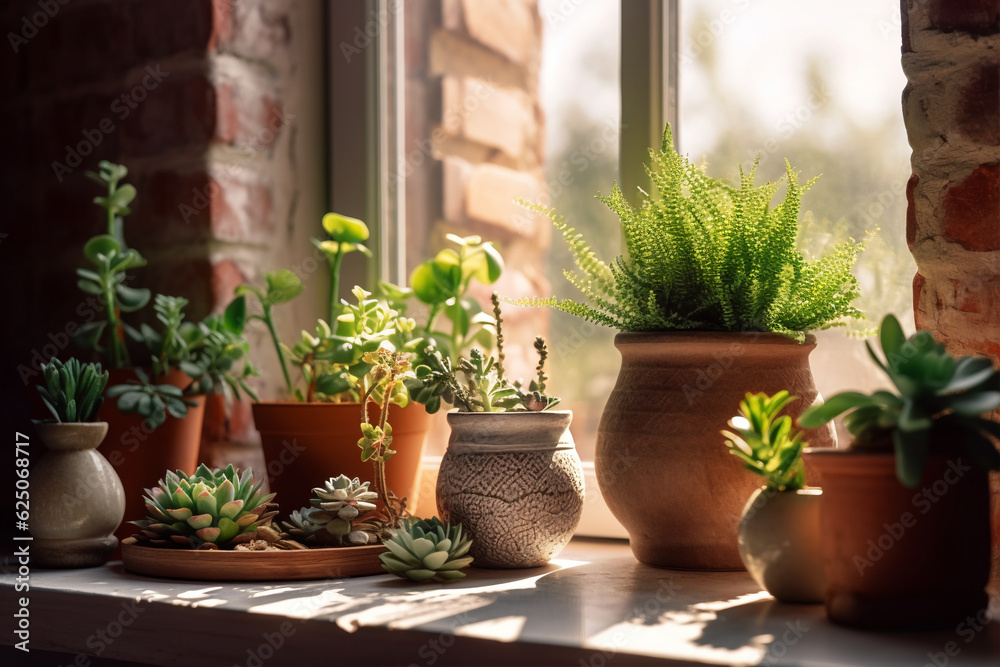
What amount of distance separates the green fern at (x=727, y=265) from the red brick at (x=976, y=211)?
0.29ft

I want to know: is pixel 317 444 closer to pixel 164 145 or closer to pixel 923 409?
pixel 164 145

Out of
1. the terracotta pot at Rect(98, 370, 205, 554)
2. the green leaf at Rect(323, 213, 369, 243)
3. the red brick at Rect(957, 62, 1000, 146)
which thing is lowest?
the terracotta pot at Rect(98, 370, 205, 554)

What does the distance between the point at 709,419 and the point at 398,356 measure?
1.18 feet

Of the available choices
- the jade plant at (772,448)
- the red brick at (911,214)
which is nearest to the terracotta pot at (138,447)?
the jade plant at (772,448)

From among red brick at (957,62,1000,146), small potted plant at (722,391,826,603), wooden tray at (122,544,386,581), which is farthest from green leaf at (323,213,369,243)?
red brick at (957,62,1000,146)

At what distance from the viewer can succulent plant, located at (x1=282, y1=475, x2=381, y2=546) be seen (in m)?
0.94

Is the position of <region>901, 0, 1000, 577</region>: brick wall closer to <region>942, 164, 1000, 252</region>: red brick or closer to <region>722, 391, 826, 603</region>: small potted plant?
<region>942, 164, 1000, 252</region>: red brick

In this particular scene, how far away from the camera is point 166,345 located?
1.15 m

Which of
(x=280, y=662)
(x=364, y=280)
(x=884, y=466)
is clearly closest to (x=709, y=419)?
(x=884, y=466)

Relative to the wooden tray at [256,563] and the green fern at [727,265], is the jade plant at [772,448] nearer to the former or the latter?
the green fern at [727,265]

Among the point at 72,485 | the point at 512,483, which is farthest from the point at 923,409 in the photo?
the point at 72,485

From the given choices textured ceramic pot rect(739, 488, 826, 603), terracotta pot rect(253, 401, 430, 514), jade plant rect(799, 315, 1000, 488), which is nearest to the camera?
jade plant rect(799, 315, 1000, 488)

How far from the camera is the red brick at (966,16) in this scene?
0.84 metres

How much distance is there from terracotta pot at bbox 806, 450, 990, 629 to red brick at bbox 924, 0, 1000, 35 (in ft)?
1.45
